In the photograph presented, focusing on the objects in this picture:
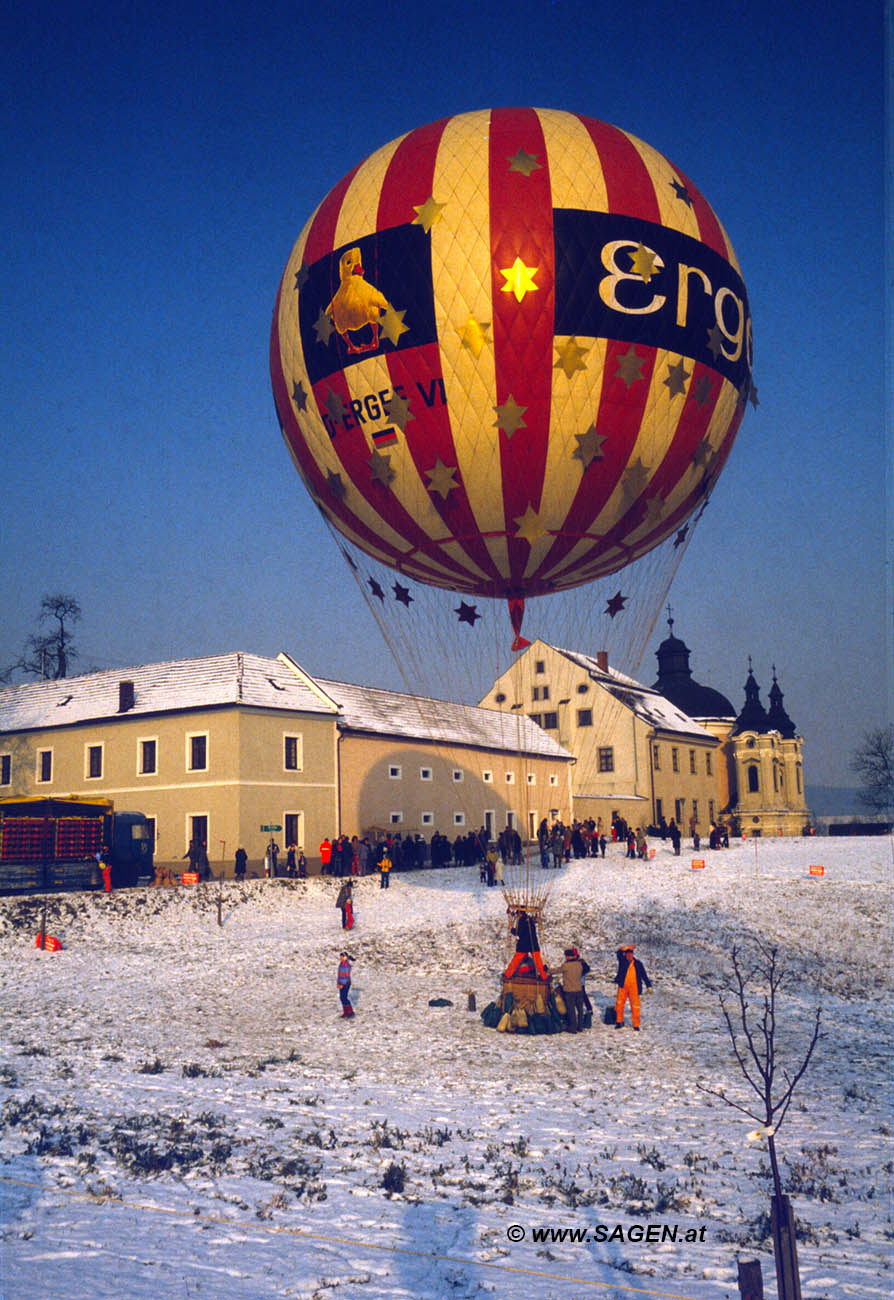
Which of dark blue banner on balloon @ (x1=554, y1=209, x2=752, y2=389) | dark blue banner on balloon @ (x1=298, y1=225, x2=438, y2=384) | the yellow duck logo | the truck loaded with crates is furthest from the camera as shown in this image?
the truck loaded with crates

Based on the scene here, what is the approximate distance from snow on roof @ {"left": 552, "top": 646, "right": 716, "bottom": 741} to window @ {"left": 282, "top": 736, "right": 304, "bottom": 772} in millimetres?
25911

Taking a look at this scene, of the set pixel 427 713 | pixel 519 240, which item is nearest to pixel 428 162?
pixel 519 240

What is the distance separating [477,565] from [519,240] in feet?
15.7

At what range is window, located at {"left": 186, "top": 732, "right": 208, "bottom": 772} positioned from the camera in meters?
39.5

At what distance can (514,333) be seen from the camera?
1312cm

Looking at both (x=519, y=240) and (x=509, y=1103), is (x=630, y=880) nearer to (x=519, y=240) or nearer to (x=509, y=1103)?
(x=509, y=1103)

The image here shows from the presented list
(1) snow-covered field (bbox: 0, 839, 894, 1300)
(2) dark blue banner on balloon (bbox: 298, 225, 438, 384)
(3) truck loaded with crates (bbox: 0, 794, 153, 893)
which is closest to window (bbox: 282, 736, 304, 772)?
(3) truck loaded with crates (bbox: 0, 794, 153, 893)

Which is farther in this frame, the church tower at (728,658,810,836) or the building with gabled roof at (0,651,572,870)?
the church tower at (728,658,810,836)

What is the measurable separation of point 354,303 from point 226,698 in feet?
89.7

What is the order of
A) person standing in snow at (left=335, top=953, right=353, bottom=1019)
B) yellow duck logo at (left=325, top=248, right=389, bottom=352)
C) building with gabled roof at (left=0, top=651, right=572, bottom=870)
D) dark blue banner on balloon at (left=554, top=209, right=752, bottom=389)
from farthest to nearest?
1. building with gabled roof at (left=0, top=651, right=572, bottom=870)
2. person standing in snow at (left=335, top=953, right=353, bottom=1019)
3. yellow duck logo at (left=325, top=248, right=389, bottom=352)
4. dark blue banner on balloon at (left=554, top=209, right=752, bottom=389)

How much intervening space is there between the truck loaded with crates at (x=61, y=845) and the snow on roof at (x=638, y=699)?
34.3 m

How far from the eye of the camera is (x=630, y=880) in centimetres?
3603

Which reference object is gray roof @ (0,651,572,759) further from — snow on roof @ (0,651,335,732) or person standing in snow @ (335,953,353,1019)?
person standing in snow @ (335,953,353,1019)

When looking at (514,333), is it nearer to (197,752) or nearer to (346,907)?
(346,907)
